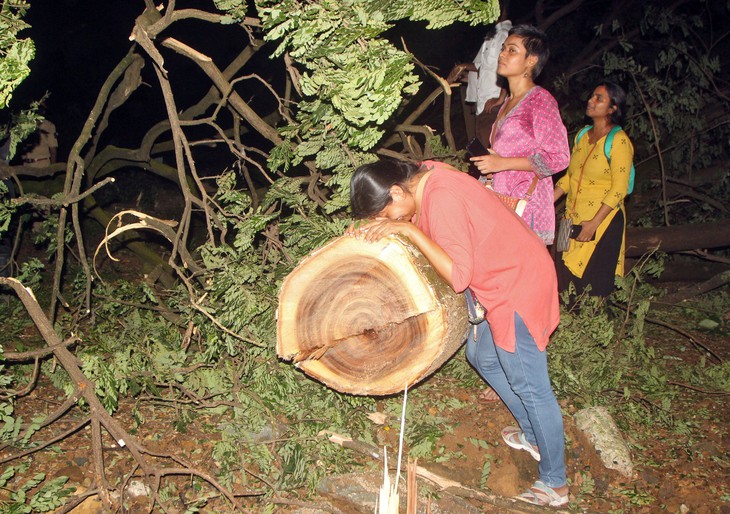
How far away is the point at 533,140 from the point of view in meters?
3.02

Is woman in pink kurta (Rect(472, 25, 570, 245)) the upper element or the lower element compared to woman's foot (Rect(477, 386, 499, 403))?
upper

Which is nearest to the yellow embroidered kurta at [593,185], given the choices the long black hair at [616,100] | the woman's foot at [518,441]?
the long black hair at [616,100]

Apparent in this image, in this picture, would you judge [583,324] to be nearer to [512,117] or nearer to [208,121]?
[512,117]

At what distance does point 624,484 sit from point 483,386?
0.97 metres

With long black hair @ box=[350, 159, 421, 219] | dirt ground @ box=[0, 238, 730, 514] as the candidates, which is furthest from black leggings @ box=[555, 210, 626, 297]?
long black hair @ box=[350, 159, 421, 219]

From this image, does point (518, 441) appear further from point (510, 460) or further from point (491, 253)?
point (491, 253)

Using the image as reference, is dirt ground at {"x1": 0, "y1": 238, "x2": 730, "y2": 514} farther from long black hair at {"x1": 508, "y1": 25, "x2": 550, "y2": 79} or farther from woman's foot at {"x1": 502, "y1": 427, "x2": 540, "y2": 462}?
long black hair at {"x1": 508, "y1": 25, "x2": 550, "y2": 79}

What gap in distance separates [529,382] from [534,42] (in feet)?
5.42

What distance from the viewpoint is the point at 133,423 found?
130 inches

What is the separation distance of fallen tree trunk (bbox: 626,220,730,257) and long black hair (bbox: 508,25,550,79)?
2.95 metres

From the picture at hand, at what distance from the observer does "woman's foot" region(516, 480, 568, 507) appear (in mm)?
2871

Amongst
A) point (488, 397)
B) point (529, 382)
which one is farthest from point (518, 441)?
point (529, 382)

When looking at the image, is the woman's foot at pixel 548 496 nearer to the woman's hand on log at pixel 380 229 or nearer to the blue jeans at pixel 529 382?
the blue jeans at pixel 529 382

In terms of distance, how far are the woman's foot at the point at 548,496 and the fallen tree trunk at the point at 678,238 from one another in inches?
125
